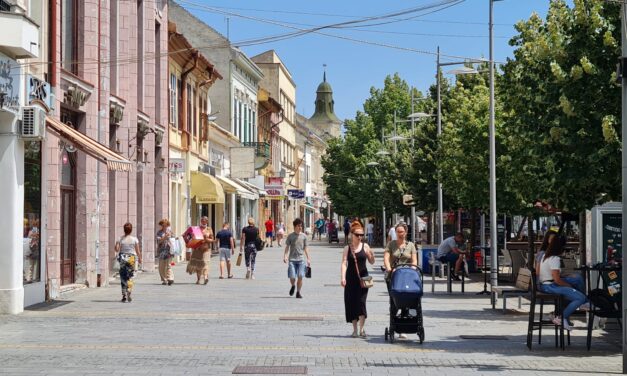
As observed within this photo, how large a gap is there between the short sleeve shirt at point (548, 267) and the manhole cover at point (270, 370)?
167 inches

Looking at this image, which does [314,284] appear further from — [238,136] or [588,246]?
[238,136]

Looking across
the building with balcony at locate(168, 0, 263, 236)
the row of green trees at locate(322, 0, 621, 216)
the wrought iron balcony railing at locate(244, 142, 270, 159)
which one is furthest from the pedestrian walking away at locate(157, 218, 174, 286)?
the wrought iron balcony railing at locate(244, 142, 270, 159)

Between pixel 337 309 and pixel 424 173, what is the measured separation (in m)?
24.5

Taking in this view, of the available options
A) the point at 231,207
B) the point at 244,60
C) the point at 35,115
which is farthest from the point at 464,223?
the point at 35,115

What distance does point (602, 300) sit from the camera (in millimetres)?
14297

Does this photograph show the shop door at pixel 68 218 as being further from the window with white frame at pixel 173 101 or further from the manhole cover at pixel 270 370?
the window with white frame at pixel 173 101

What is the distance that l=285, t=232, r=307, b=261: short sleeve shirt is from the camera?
79.5 ft

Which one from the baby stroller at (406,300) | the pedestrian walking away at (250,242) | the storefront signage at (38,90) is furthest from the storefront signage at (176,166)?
the baby stroller at (406,300)

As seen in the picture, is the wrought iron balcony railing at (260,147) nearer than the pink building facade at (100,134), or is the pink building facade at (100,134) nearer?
the pink building facade at (100,134)

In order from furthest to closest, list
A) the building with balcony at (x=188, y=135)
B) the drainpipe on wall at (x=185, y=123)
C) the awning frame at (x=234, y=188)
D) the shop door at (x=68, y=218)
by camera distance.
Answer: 1. the awning frame at (x=234, y=188)
2. the drainpipe on wall at (x=185, y=123)
3. the building with balcony at (x=188, y=135)
4. the shop door at (x=68, y=218)

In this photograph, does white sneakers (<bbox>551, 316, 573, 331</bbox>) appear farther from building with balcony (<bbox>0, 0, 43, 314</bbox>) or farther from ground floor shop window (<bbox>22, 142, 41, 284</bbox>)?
ground floor shop window (<bbox>22, 142, 41, 284</bbox>)

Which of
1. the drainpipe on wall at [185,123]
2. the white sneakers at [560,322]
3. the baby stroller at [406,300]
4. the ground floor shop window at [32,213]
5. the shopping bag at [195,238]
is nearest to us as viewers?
the white sneakers at [560,322]

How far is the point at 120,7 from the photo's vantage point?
3197cm

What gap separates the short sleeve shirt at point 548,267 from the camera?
15.0 meters
